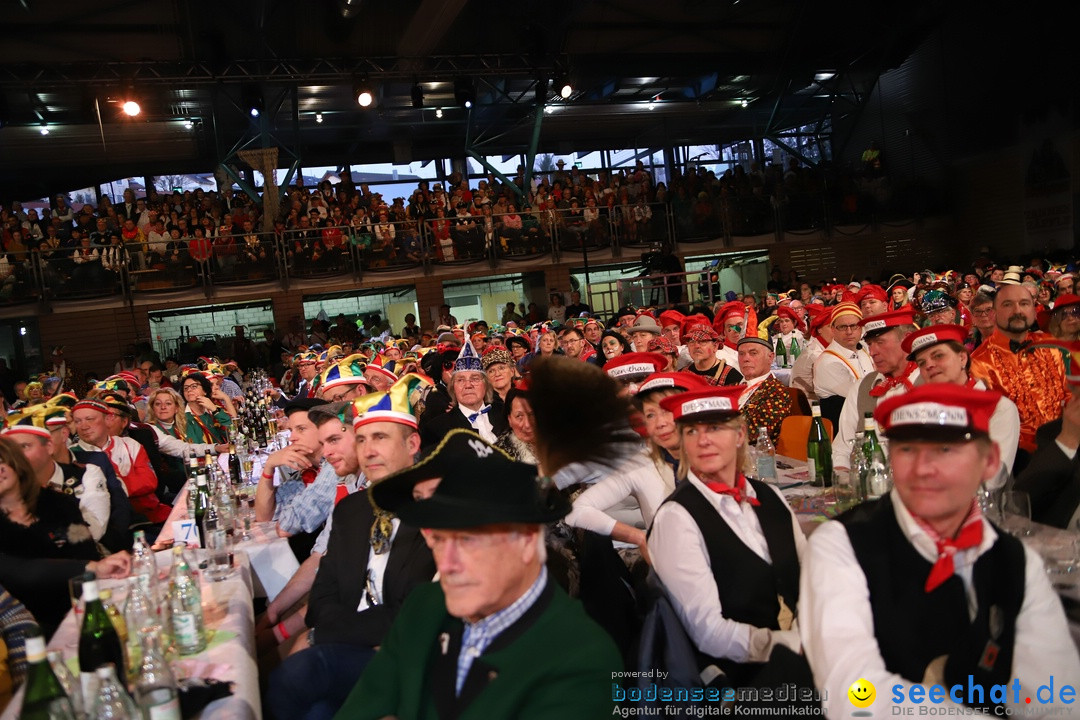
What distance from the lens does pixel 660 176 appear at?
96.2ft

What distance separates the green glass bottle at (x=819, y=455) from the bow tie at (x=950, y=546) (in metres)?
2.31

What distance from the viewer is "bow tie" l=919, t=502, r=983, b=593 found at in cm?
226

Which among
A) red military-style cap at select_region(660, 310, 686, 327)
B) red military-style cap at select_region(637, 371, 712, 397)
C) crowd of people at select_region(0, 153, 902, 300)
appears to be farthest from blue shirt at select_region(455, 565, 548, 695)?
crowd of people at select_region(0, 153, 902, 300)

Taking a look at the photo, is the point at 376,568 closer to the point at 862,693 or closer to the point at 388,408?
the point at 388,408

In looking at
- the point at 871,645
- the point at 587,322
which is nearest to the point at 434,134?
the point at 587,322

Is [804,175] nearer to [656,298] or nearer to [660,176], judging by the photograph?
[660,176]

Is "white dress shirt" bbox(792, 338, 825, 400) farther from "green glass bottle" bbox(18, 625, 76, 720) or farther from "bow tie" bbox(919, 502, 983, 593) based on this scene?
"green glass bottle" bbox(18, 625, 76, 720)

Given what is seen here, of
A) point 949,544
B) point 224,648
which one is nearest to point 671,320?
point 224,648

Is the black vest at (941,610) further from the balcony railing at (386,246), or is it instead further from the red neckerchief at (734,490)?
the balcony railing at (386,246)

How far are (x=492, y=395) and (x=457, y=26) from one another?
15.2 m

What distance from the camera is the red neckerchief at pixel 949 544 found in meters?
2.26

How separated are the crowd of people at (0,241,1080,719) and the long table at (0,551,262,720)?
25 centimetres

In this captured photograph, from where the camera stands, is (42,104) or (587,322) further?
(42,104)

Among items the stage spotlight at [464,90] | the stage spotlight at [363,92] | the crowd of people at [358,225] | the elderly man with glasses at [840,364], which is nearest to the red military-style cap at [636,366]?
the elderly man with glasses at [840,364]
